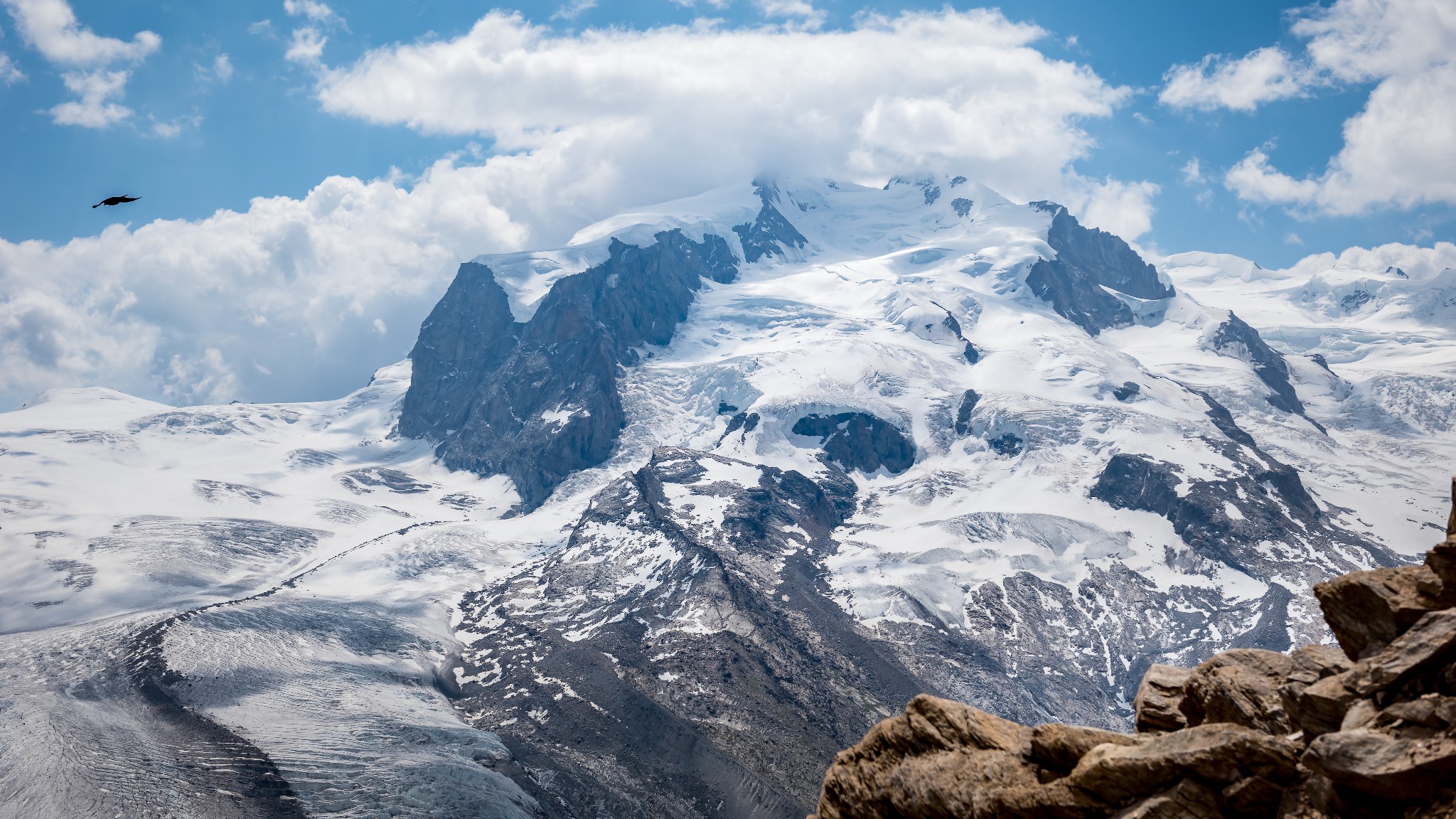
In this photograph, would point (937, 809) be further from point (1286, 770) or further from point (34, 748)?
point (34, 748)

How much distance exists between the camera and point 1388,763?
81.7 ft

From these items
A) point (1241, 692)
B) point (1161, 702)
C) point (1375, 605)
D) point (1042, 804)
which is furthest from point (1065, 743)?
point (1375, 605)

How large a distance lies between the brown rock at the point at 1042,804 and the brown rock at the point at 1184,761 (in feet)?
1.10

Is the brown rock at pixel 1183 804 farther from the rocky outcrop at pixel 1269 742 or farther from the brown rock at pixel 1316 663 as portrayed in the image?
the brown rock at pixel 1316 663

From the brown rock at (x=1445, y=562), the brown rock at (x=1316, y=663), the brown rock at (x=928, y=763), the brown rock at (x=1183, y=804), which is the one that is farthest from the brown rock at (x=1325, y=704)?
the brown rock at (x=928, y=763)

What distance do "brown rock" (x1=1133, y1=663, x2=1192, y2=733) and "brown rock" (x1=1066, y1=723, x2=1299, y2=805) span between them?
3725 millimetres

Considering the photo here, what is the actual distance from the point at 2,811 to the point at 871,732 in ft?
639

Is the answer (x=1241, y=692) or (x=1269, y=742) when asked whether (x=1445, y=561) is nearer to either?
(x=1241, y=692)

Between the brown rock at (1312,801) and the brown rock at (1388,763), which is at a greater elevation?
the brown rock at (1388,763)

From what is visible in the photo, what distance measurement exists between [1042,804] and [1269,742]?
7536 millimetres

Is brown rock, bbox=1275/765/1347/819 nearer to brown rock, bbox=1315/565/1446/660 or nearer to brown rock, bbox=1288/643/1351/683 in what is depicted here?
brown rock, bbox=1315/565/1446/660

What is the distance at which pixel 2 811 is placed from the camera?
574 feet

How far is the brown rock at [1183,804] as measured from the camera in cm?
Result: 2831

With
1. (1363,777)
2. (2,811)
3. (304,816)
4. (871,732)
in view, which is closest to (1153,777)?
(1363,777)
